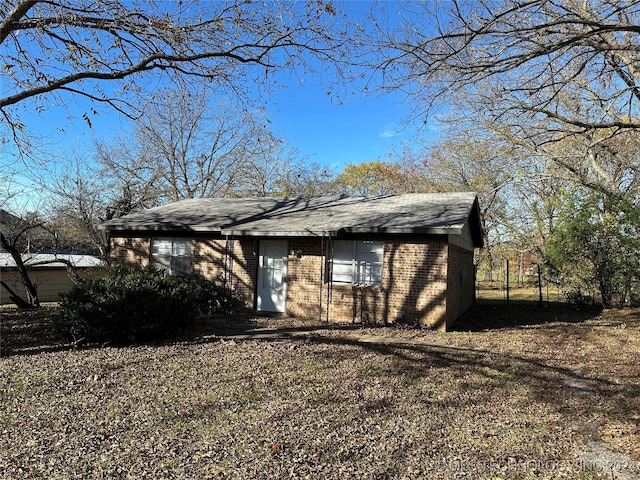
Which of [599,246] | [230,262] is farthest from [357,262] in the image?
[599,246]

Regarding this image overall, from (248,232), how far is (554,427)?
8.94 meters

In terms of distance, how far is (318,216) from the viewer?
43.1 feet

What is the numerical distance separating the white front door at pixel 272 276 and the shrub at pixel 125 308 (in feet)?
12.6

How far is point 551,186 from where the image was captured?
21.5 m

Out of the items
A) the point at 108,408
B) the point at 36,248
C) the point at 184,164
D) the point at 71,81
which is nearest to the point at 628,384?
the point at 108,408

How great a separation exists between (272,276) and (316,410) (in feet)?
26.8

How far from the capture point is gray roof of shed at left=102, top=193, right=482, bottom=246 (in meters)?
11.1

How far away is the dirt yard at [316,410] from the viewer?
356 centimetres

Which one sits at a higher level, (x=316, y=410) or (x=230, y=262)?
(x=230, y=262)

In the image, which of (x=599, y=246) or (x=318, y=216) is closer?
(x=318, y=216)

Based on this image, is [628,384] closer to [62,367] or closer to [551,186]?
[62,367]

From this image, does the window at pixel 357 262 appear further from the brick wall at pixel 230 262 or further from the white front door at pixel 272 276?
the brick wall at pixel 230 262

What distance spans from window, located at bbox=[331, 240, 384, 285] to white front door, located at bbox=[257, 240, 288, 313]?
63.6 inches

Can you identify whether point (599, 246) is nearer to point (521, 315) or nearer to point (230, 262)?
point (521, 315)
